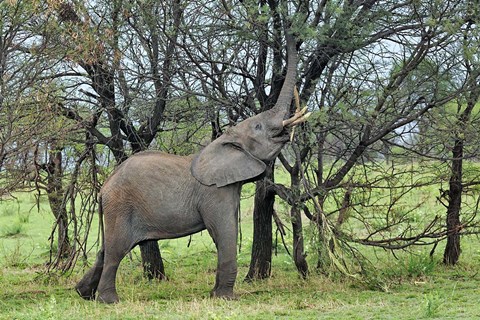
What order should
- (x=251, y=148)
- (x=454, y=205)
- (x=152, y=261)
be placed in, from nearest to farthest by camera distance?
(x=251, y=148) < (x=152, y=261) < (x=454, y=205)

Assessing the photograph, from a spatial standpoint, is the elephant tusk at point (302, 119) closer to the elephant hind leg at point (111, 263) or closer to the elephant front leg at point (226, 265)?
the elephant front leg at point (226, 265)

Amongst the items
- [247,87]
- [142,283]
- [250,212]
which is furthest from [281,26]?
[250,212]

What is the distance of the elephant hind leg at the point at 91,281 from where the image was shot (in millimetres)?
12570

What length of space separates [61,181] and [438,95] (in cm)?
684

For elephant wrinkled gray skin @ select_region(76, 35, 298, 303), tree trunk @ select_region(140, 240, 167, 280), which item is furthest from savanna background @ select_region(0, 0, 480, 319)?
elephant wrinkled gray skin @ select_region(76, 35, 298, 303)

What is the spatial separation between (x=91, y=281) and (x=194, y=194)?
197 cm

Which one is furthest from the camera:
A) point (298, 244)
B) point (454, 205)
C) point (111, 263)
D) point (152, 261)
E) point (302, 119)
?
point (454, 205)

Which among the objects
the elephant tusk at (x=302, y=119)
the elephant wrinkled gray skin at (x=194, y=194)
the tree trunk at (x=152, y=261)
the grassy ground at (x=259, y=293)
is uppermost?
the elephant tusk at (x=302, y=119)

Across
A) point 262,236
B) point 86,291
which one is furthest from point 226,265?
point 262,236

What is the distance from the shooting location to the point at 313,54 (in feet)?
43.2

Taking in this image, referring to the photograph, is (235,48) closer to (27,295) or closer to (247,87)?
(247,87)

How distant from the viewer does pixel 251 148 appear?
12.3 m

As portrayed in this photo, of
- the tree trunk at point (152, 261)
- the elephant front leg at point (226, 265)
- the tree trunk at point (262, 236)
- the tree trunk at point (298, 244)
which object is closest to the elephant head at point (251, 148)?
the elephant front leg at point (226, 265)

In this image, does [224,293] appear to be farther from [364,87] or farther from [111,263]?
[364,87]
